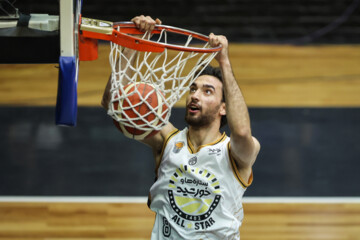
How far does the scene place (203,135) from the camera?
3.74 m

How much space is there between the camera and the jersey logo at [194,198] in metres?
3.51

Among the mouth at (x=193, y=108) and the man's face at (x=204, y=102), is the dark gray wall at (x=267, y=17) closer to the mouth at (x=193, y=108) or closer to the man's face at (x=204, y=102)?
the man's face at (x=204, y=102)

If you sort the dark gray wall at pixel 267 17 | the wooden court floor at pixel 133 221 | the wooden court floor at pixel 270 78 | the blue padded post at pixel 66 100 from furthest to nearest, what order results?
the dark gray wall at pixel 267 17 → the wooden court floor at pixel 270 78 → the wooden court floor at pixel 133 221 → the blue padded post at pixel 66 100

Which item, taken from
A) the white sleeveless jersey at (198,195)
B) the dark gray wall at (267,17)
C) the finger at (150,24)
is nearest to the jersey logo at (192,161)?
the white sleeveless jersey at (198,195)

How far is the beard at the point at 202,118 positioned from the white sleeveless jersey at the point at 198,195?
0.15 metres

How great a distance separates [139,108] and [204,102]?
1.91 feet

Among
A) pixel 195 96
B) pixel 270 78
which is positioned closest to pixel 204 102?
pixel 195 96

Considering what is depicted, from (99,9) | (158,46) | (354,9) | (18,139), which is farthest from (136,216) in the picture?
(354,9)

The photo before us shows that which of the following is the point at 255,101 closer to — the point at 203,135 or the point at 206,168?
the point at 203,135

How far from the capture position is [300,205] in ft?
18.8

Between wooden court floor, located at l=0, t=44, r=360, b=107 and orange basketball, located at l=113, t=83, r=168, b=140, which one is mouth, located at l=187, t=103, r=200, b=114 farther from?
wooden court floor, located at l=0, t=44, r=360, b=107

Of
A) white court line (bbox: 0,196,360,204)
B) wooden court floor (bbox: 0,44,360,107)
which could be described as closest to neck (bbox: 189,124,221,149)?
white court line (bbox: 0,196,360,204)

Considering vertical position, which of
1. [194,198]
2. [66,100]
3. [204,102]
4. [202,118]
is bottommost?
[194,198]

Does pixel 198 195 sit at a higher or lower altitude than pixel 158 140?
lower
